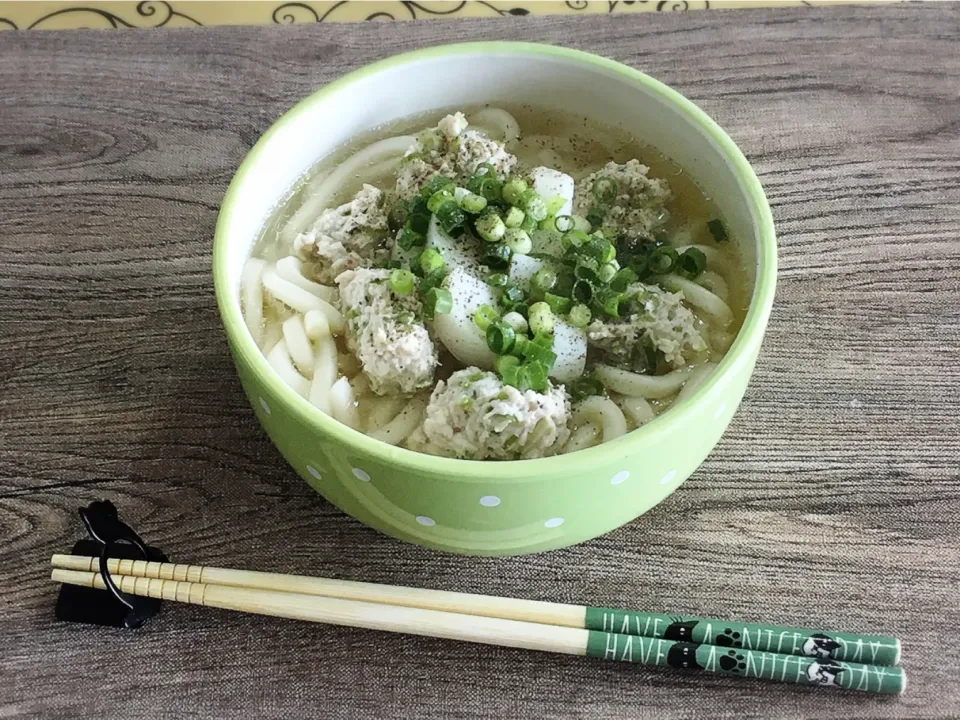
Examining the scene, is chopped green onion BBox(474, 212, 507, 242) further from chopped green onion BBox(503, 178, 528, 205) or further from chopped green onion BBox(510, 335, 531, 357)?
chopped green onion BBox(510, 335, 531, 357)

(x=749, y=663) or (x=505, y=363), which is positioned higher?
(x=505, y=363)

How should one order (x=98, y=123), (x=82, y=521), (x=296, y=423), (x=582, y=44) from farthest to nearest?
(x=582, y=44), (x=98, y=123), (x=82, y=521), (x=296, y=423)

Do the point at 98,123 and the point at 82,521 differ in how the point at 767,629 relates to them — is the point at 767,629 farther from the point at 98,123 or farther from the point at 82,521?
the point at 98,123

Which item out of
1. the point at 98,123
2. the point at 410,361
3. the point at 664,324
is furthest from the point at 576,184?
the point at 98,123

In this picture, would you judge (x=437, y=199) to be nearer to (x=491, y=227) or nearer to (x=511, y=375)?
(x=491, y=227)

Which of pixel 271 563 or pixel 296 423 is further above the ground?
pixel 296 423

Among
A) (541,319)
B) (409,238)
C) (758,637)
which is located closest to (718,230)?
(541,319)

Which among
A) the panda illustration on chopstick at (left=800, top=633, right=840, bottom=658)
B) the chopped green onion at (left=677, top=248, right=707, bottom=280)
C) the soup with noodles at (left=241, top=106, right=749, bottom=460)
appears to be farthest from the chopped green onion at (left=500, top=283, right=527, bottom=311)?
the panda illustration on chopstick at (left=800, top=633, right=840, bottom=658)
